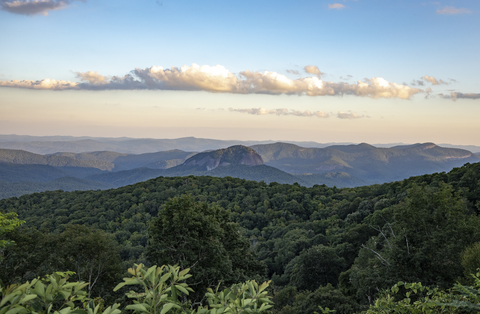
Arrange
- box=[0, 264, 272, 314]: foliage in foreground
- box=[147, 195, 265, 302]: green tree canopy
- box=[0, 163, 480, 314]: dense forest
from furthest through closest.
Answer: box=[147, 195, 265, 302]: green tree canopy < box=[0, 163, 480, 314]: dense forest < box=[0, 264, 272, 314]: foliage in foreground

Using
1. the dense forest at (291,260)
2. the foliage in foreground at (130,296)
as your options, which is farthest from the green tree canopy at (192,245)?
the foliage in foreground at (130,296)

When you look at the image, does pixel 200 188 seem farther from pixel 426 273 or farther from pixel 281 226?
pixel 426 273

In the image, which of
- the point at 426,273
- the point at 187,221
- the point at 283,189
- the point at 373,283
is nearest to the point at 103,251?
the point at 187,221

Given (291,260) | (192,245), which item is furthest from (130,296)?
(291,260)

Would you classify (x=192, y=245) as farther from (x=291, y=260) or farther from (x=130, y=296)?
(x=291, y=260)

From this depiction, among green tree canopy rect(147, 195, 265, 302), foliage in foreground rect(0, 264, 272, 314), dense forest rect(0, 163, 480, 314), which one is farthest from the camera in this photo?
green tree canopy rect(147, 195, 265, 302)

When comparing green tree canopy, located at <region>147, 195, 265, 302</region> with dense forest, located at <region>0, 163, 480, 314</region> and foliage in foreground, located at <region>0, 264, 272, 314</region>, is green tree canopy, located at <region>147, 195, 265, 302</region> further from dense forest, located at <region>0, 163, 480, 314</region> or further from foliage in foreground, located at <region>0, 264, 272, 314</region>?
foliage in foreground, located at <region>0, 264, 272, 314</region>

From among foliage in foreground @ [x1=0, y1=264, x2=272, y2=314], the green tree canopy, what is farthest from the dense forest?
foliage in foreground @ [x1=0, y1=264, x2=272, y2=314]

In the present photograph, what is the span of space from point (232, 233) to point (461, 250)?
1414cm

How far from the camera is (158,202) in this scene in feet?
265

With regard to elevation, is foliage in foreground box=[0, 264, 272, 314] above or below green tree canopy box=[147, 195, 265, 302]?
above

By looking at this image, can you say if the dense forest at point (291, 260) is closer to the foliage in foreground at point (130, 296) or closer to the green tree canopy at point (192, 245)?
the green tree canopy at point (192, 245)

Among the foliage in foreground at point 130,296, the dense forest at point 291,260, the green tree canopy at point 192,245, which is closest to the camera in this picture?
the foliage in foreground at point 130,296

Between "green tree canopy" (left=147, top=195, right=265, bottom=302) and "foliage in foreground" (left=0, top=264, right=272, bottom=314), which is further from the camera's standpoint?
"green tree canopy" (left=147, top=195, right=265, bottom=302)
